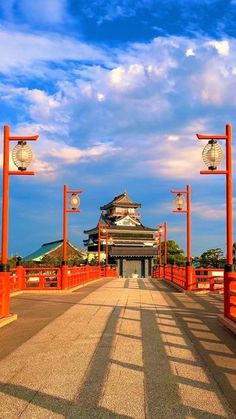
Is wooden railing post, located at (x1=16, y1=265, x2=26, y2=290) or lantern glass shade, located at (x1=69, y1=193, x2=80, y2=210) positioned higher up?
lantern glass shade, located at (x1=69, y1=193, x2=80, y2=210)

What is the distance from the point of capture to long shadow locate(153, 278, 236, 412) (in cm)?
615

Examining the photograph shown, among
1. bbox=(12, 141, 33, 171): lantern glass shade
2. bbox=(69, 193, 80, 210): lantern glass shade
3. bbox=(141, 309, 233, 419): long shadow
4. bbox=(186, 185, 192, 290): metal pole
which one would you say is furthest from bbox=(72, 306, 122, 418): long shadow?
bbox=(69, 193, 80, 210): lantern glass shade

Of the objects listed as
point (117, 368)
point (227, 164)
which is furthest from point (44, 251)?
point (117, 368)

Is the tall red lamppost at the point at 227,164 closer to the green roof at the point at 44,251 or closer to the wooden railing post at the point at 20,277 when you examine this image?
the wooden railing post at the point at 20,277

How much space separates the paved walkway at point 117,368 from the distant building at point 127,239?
59.7 metres

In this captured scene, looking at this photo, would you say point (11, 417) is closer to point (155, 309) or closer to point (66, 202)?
point (155, 309)

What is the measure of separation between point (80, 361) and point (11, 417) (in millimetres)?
2378

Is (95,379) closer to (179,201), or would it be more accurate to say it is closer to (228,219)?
(228,219)

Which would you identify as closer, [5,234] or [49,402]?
[49,402]

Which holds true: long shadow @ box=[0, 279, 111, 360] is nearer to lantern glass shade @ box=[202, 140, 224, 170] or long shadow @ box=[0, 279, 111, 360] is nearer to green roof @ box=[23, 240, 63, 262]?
lantern glass shade @ box=[202, 140, 224, 170]

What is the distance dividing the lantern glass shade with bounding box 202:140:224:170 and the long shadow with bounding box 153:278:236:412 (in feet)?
12.6

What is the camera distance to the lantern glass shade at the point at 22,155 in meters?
12.8

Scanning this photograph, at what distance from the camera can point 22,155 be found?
42.1ft

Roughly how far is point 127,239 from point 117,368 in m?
72.2
